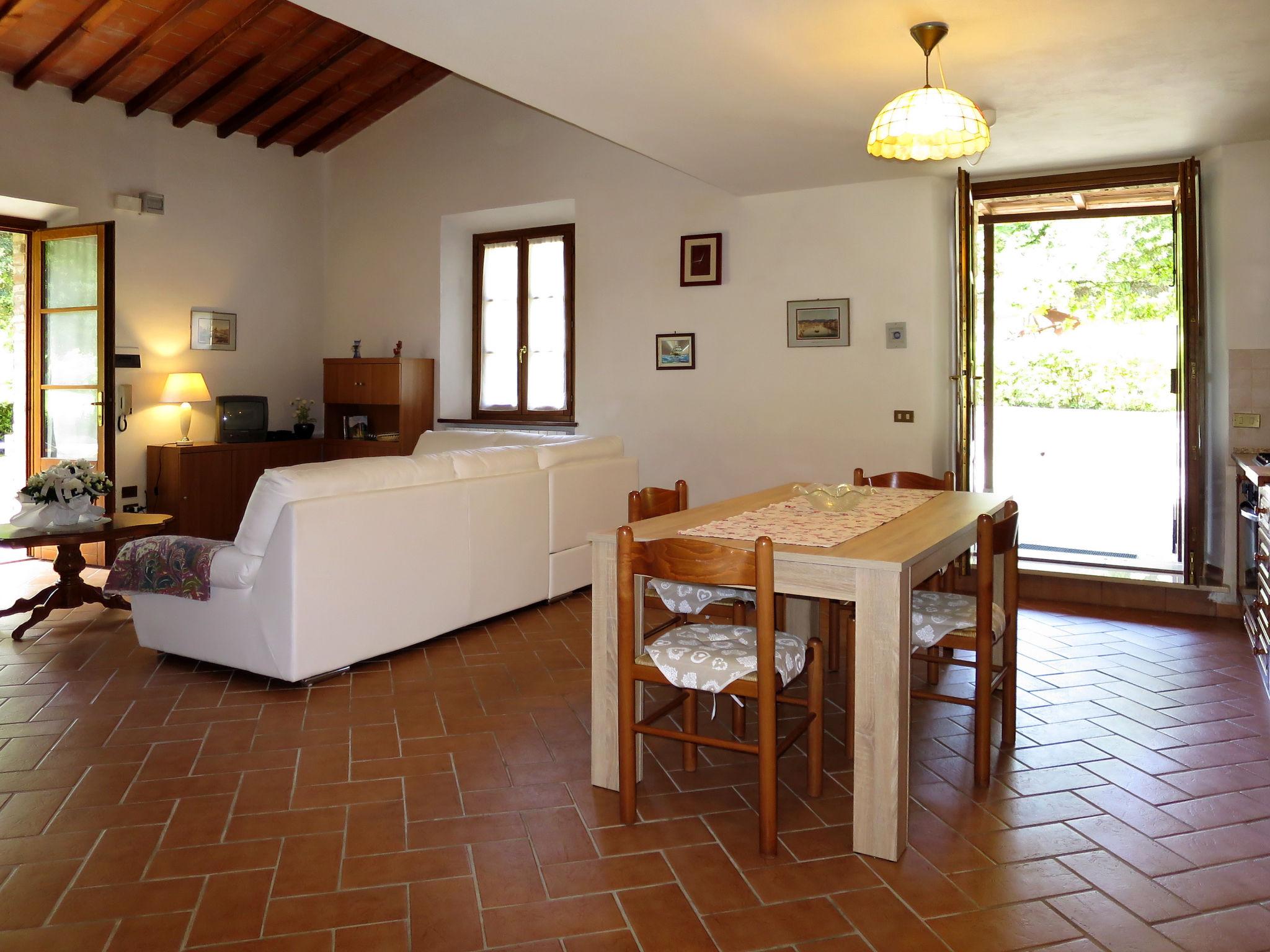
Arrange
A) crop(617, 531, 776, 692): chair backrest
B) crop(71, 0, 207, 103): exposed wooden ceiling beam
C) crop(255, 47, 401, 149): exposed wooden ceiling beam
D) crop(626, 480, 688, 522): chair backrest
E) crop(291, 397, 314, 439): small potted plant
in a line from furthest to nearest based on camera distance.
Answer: crop(291, 397, 314, 439): small potted plant
crop(255, 47, 401, 149): exposed wooden ceiling beam
crop(71, 0, 207, 103): exposed wooden ceiling beam
crop(626, 480, 688, 522): chair backrest
crop(617, 531, 776, 692): chair backrest

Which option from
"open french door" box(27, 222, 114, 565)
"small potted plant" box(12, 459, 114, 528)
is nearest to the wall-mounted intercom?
"open french door" box(27, 222, 114, 565)

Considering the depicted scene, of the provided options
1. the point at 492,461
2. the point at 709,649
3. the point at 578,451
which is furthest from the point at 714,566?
the point at 578,451

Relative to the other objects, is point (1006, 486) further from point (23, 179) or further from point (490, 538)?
point (23, 179)

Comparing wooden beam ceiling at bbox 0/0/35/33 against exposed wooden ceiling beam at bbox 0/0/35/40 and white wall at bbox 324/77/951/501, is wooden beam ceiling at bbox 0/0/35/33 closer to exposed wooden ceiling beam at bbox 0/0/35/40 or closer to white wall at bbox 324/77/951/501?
exposed wooden ceiling beam at bbox 0/0/35/40

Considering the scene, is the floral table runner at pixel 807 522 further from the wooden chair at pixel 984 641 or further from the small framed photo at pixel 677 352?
the small framed photo at pixel 677 352

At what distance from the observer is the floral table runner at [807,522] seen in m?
2.83

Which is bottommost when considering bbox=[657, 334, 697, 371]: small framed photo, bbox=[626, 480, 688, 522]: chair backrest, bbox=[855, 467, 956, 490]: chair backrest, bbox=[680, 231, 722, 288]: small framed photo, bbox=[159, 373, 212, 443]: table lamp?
bbox=[626, 480, 688, 522]: chair backrest

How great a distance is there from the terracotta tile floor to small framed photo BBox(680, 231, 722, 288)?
3617 millimetres

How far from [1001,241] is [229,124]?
6.47 meters

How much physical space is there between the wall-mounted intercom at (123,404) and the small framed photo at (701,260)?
4324 mm

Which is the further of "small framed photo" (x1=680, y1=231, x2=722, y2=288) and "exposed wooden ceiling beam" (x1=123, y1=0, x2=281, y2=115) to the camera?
"small framed photo" (x1=680, y1=231, x2=722, y2=288)

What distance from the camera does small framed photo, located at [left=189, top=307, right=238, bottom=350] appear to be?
7625 mm

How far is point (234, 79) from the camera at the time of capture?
709 cm

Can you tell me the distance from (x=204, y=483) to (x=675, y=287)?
3932mm
